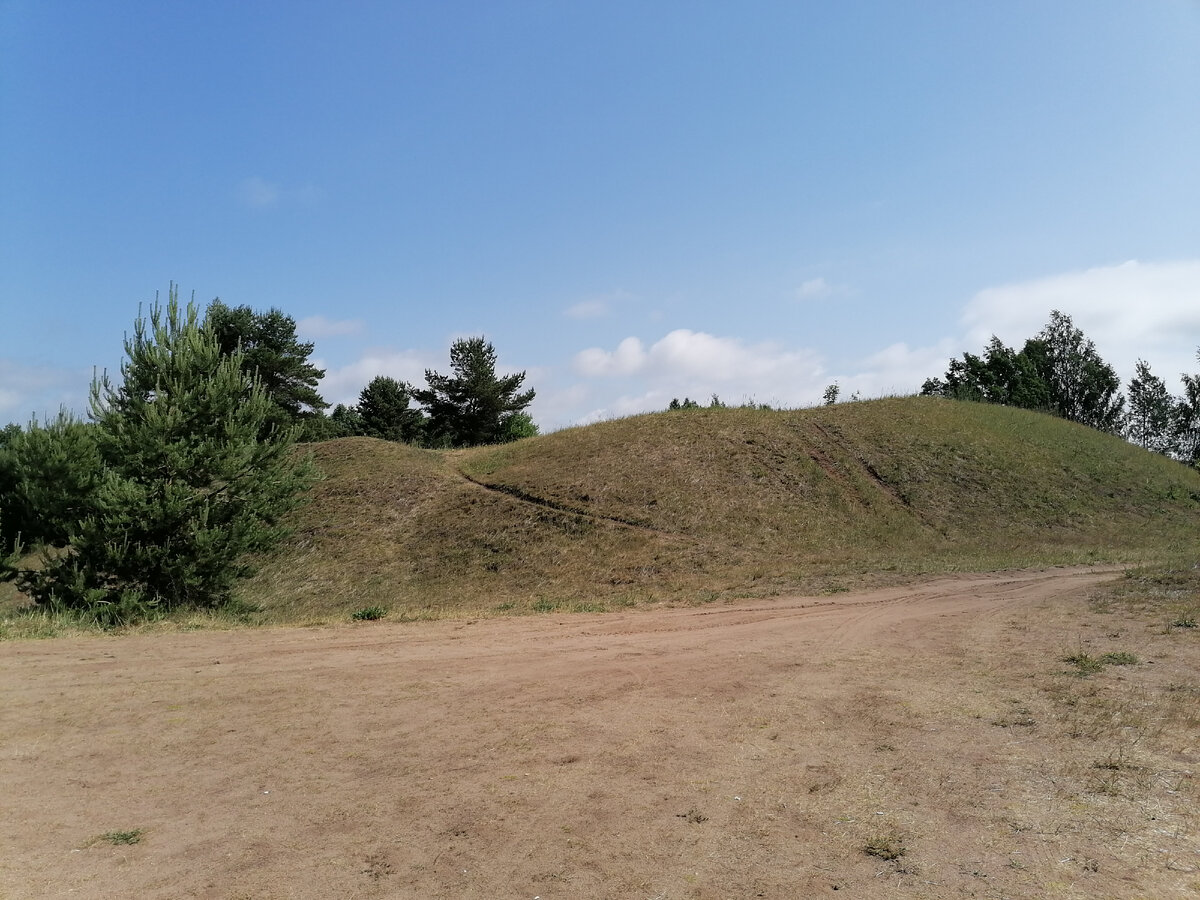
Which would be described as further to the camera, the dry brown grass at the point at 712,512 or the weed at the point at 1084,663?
the dry brown grass at the point at 712,512

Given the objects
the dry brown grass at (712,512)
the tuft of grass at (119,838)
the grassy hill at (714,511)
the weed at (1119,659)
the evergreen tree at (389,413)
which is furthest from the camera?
the evergreen tree at (389,413)

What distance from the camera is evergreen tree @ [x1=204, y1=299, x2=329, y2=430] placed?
168ft

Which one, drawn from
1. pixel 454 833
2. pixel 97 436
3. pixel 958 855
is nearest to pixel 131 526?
pixel 97 436

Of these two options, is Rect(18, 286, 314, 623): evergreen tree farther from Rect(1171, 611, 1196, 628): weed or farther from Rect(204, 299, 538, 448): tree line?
Rect(204, 299, 538, 448): tree line

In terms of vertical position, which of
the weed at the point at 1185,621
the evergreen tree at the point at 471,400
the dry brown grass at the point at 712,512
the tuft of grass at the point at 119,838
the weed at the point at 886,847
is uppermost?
the evergreen tree at the point at 471,400

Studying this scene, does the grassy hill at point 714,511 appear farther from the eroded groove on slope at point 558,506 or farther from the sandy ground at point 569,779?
the sandy ground at point 569,779

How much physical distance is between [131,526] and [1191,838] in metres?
16.8

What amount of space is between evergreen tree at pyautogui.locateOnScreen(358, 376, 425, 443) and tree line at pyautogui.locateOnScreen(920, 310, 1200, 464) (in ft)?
154

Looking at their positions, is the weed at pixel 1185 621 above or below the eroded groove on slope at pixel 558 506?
below

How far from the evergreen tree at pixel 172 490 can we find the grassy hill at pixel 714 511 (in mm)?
2683

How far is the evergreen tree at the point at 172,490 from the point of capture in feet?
48.5

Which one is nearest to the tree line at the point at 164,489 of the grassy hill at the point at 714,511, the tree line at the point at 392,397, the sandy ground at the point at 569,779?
the grassy hill at the point at 714,511

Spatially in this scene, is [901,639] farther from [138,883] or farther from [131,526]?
[131,526]

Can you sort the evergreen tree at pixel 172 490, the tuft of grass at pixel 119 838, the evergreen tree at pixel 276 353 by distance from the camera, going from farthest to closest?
the evergreen tree at pixel 276 353
the evergreen tree at pixel 172 490
the tuft of grass at pixel 119 838
